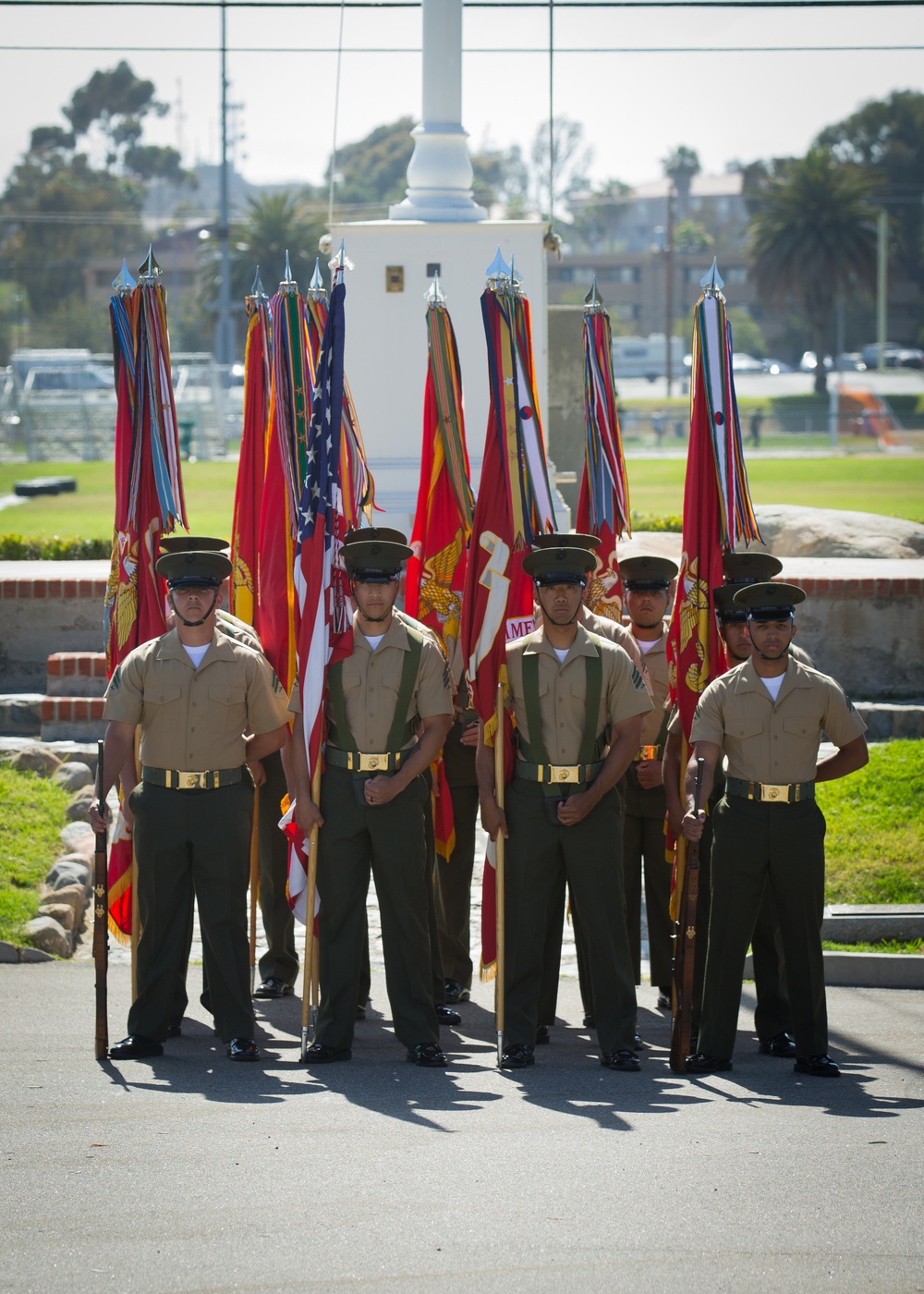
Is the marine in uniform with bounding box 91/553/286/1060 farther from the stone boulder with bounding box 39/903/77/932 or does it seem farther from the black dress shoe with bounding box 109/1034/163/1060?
the stone boulder with bounding box 39/903/77/932

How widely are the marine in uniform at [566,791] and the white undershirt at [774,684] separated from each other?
0.47 m

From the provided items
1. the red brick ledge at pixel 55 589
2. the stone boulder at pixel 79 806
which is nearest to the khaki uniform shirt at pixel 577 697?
the stone boulder at pixel 79 806

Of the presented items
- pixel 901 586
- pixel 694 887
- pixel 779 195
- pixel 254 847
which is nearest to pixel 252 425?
pixel 254 847

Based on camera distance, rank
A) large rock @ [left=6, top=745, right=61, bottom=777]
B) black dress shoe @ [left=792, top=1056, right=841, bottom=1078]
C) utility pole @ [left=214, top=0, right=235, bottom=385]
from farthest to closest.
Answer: utility pole @ [left=214, top=0, right=235, bottom=385], large rock @ [left=6, top=745, right=61, bottom=777], black dress shoe @ [left=792, top=1056, right=841, bottom=1078]

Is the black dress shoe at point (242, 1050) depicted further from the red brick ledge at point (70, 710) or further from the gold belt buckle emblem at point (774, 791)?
the red brick ledge at point (70, 710)

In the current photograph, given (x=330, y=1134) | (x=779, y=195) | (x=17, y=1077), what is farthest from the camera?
(x=779, y=195)

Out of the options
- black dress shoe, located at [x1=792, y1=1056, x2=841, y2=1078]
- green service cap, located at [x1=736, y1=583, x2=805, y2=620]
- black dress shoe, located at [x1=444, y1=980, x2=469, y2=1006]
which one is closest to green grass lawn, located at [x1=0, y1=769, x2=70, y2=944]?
black dress shoe, located at [x1=444, y1=980, x2=469, y2=1006]

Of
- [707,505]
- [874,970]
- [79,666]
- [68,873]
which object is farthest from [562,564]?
[79,666]

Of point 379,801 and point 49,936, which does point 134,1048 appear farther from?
point 49,936

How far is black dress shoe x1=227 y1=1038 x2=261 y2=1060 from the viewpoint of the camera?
235 inches

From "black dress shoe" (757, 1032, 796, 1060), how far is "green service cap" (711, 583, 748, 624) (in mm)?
1671

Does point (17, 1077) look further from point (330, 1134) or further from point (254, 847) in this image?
point (254, 847)

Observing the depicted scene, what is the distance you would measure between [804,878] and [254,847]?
2.69 meters

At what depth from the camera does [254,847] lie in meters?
7.39
